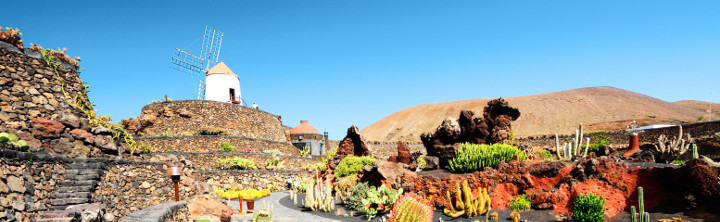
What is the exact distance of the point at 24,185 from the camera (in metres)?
6.84

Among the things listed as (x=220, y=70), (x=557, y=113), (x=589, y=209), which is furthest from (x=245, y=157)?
(x=557, y=113)

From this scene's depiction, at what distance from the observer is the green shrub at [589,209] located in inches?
333

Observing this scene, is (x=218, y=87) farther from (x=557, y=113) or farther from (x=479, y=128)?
(x=557, y=113)

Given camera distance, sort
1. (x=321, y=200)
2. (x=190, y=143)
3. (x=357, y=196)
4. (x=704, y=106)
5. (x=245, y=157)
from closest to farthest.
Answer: (x=357, y=196) < (x=321, y=200) < (x=245, y=157) < (x=190, y=143) < (x=704, y=106)

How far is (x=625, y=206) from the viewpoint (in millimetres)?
9164

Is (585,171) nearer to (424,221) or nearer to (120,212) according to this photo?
(424,221)

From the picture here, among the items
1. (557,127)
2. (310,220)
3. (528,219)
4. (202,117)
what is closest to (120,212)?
(310,220)

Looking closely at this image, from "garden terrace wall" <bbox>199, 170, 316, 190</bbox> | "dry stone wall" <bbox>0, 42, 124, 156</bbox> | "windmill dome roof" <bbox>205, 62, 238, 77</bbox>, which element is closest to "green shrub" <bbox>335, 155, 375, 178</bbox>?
"garden terrace wall" <bbox>199, 170, 316, 190</bbox>

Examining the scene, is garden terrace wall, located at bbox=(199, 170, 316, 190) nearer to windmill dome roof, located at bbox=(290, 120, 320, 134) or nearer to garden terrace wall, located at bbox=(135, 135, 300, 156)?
garden terrace wall, located at bbox=(135, 135, 300, 156)

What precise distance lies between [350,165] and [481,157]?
6.91 m

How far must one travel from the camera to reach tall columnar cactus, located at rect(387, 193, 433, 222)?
507cm

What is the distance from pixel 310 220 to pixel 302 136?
29.3m

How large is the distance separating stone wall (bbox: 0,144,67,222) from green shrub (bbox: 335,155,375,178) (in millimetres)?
11012

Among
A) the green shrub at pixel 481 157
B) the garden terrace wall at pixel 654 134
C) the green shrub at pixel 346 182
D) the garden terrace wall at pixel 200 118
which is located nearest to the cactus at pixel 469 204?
the green shrub at pixel 481 157
